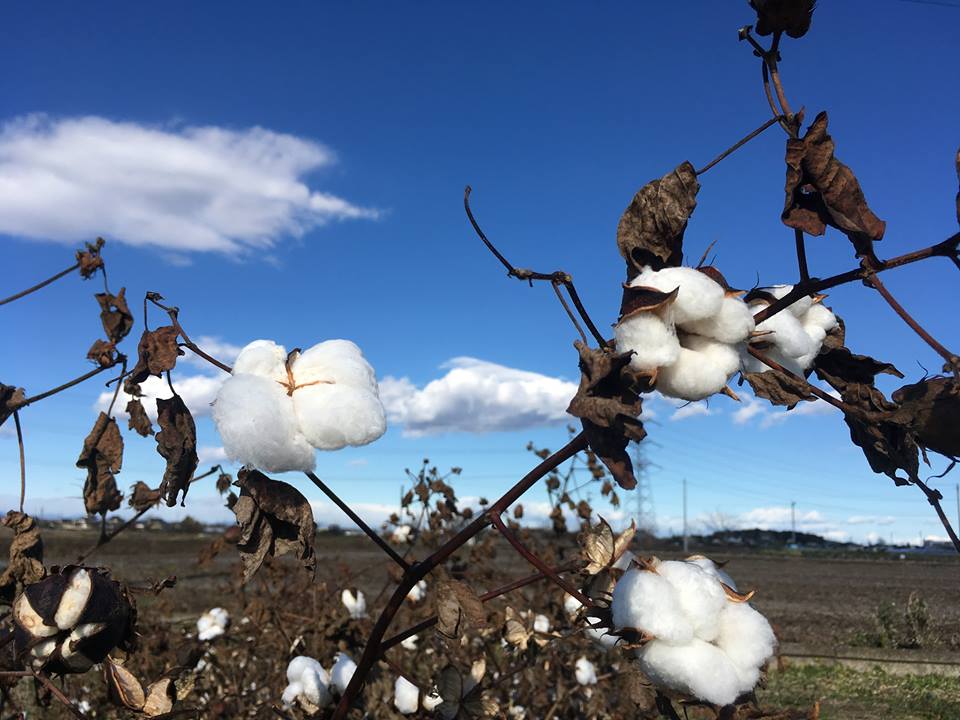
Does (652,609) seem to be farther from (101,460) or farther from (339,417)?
(101,460)

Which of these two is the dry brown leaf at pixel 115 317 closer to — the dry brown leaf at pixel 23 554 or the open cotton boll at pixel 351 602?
the dry brown leaf at pixel 23 554

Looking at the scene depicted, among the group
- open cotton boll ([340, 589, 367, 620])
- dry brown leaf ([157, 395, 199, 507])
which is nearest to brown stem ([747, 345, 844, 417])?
dry brown leaf ([157, 395, 199, 507])

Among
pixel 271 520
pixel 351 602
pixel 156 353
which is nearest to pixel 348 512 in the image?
pixel 271 520

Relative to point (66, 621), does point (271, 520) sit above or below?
above

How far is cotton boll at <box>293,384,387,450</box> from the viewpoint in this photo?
0.86 metres

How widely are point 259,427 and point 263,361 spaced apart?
0.32 feet

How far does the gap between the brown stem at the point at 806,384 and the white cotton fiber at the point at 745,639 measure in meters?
0.25

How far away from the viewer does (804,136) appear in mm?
778

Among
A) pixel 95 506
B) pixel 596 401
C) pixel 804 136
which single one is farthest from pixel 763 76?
pixel 95 506

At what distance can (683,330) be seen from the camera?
0.84 metres

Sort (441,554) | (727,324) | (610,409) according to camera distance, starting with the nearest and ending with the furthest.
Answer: (610,409), (727,324), (441,554)

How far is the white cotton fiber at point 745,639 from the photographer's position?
2.89ft

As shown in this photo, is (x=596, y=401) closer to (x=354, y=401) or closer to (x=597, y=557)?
(x=354, y=401)

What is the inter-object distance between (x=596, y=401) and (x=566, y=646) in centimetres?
334
